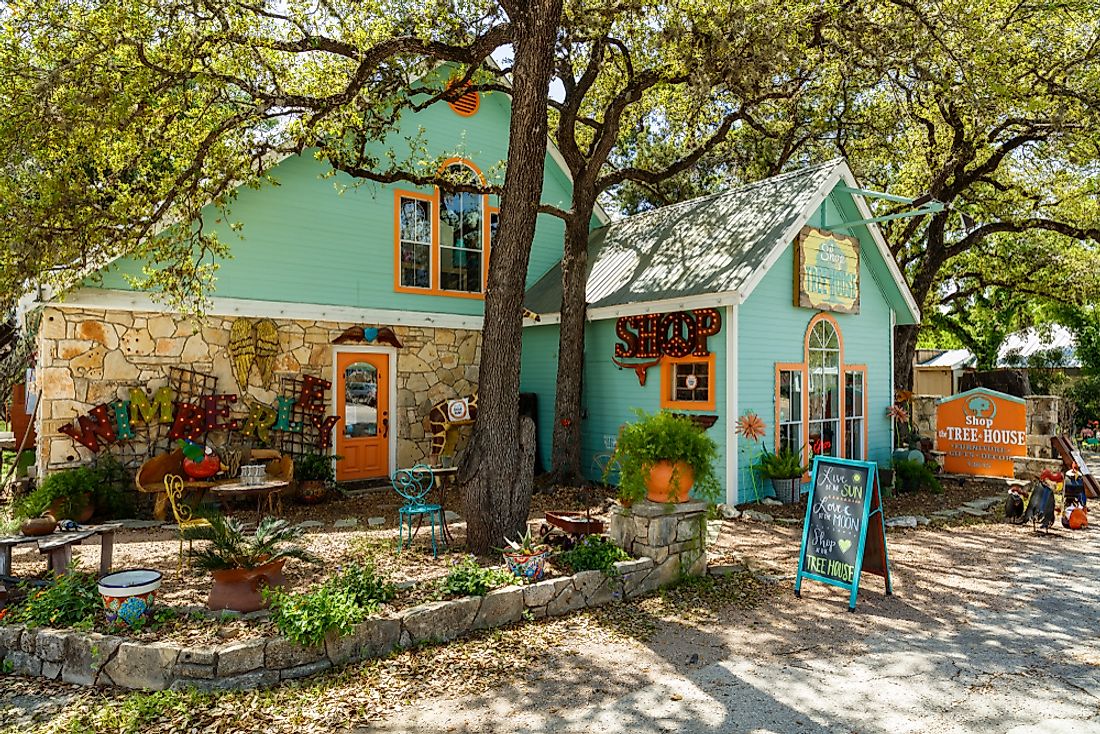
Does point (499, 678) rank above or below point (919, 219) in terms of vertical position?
below

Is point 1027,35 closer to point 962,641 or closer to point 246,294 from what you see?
point 962,641

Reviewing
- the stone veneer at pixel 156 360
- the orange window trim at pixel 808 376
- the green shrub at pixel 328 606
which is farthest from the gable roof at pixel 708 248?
the green shrub at pixel 328 606

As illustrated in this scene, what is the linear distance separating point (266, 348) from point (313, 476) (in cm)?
211

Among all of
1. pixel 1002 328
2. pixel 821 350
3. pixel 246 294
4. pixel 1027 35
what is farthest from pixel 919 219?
pixel 246 294

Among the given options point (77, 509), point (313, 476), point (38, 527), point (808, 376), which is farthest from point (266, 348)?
point (808, 376)

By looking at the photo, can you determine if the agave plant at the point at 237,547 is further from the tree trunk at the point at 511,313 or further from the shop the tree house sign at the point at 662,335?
the shop the tree house sign at the point at 662,335

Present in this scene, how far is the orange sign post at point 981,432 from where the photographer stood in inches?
457

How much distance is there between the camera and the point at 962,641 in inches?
209

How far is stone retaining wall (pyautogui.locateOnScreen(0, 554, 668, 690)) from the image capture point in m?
4.46

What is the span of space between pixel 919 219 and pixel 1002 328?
9.67 metres

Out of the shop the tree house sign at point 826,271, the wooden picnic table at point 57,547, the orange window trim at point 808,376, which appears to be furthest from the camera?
the shop the tree house sign at point 826,271

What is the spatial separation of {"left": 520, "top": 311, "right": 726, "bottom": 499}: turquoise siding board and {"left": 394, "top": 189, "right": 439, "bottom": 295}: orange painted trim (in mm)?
2221

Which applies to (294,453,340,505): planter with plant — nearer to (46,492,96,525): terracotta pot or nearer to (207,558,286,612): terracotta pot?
(46,492,96,525): terracotta pot

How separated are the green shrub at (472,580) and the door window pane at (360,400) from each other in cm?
650
